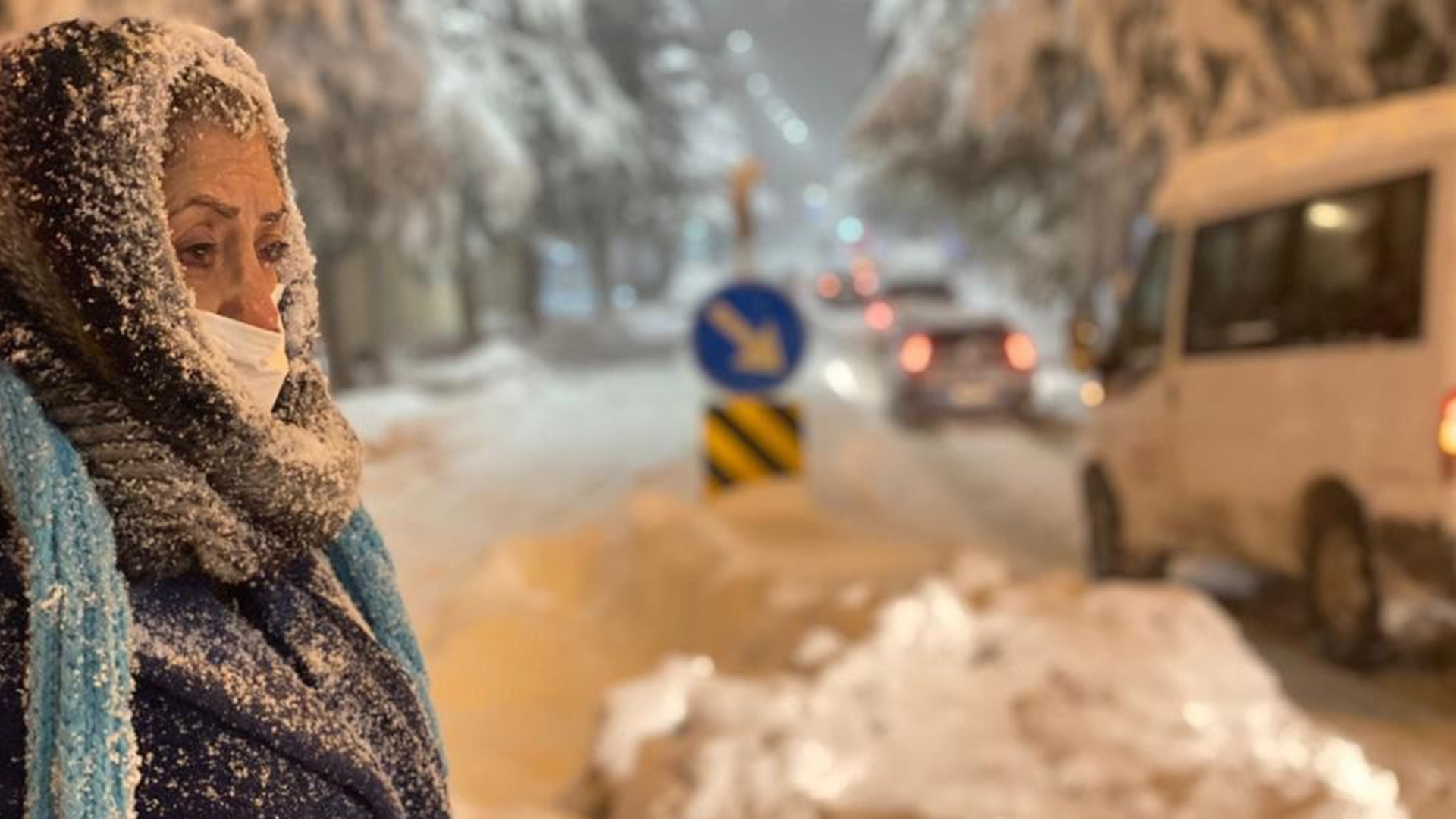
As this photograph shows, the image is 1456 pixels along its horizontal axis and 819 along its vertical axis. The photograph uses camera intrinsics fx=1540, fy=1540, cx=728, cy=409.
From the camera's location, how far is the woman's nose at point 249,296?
154 centimetres

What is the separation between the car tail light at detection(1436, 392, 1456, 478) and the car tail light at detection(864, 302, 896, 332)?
27669 millimetres

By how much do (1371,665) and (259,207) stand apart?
21.3 feet

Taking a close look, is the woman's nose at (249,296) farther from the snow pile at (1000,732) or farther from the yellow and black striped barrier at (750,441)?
the yellow and black striped barrier at (750,441)

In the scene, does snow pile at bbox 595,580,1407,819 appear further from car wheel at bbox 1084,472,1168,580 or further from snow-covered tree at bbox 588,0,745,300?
snow-covered tree at bbox 588,0,745,300

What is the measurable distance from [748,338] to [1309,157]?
3.43 m

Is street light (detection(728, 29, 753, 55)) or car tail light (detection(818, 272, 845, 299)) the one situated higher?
street light (detection(728, 29, 753, 55))

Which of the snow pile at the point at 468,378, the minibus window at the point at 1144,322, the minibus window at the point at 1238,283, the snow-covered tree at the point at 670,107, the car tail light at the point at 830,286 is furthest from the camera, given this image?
the car tail light at the point at 830,286

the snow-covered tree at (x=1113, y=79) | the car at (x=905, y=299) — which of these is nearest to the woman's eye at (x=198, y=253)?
the snow-covered tree at (x=1113, y=79)

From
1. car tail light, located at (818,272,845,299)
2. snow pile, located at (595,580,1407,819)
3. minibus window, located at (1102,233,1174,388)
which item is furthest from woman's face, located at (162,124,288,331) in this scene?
car tail light, located at (818,272,845,299)

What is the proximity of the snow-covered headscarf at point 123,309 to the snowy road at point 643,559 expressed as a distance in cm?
50

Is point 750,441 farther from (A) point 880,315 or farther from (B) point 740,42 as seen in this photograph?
(B) point 740,42

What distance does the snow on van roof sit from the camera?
6445 mm

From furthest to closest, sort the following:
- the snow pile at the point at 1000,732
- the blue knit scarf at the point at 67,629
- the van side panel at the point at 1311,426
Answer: the van side panel at the point at 1311,426 → the snow pile at the point at 1000,732 → the blue knit scarf at the point at 67,629

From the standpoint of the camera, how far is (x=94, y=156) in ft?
4.48
